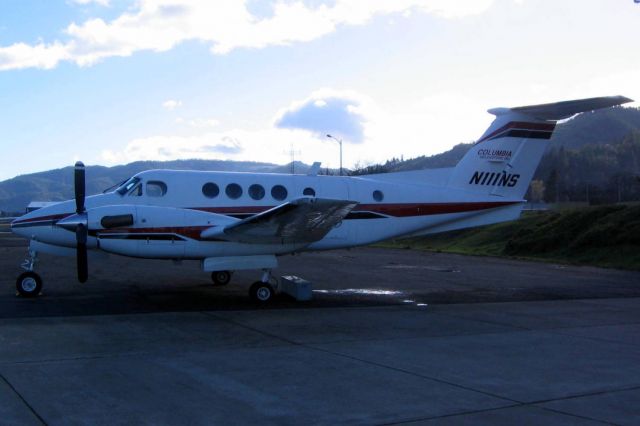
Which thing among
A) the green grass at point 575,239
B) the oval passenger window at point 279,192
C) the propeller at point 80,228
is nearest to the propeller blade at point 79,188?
the propeller at point 80,228

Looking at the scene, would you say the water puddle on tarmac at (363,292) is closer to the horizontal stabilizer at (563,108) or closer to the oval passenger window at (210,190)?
the oval passenger window at (210,190)

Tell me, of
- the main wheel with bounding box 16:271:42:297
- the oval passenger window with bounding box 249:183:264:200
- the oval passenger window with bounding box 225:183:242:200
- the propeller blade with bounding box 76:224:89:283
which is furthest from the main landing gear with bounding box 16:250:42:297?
the oval passenger window with bounding box 249:183:264:200

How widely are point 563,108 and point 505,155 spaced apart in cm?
197

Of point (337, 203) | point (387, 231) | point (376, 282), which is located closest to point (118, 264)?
point (376, 282)

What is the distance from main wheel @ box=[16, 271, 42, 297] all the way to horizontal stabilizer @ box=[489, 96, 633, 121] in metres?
12.2

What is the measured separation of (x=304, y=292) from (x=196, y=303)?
2.44 m

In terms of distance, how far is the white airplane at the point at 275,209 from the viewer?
45.1 feet

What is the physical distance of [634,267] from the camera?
85.6 ft

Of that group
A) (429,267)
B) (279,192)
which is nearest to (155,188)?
(279,192)

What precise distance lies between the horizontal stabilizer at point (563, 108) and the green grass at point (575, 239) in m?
11.9

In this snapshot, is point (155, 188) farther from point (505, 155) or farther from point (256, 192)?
point (505, 155)

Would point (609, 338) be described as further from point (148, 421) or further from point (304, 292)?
point (148, 421)

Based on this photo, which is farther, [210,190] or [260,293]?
[210,190]

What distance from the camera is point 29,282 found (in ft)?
46.9
